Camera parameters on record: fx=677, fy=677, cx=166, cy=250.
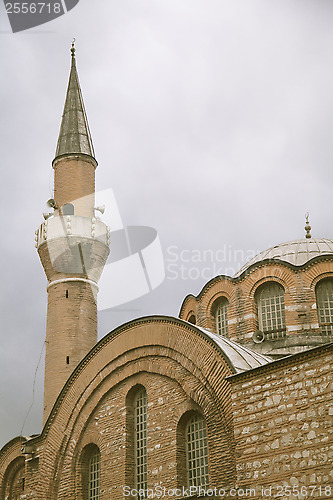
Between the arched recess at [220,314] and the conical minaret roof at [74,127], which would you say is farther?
the conical minaret roof at [74,127]

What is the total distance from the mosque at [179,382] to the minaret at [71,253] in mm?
40

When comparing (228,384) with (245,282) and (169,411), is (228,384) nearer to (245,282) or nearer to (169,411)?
(169,411)

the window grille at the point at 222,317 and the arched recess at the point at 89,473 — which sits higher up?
the window grille at the point at 222,317

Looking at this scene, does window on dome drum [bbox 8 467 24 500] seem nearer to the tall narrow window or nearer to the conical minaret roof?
the tall narrow window

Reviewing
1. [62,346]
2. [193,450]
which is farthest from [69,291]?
[193,450]

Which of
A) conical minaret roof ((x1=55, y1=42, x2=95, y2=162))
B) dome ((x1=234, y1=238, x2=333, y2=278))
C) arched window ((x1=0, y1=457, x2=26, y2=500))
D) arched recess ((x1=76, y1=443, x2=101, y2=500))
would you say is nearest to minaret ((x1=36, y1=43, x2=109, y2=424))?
conical minaret roof ((x1=55, y1=42, x2=95, y2=162))

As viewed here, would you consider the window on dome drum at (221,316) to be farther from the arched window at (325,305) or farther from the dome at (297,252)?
the arched window at (325,305)

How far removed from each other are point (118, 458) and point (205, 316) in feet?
18.5

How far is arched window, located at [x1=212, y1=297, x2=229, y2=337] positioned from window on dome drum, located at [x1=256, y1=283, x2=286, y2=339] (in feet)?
3.47

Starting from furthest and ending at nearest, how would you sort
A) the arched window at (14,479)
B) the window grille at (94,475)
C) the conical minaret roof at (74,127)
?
the conical minaret roof at (74,127), the arched window at (14,479), the window grille at (94,475)

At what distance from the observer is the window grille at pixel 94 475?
44.5ft

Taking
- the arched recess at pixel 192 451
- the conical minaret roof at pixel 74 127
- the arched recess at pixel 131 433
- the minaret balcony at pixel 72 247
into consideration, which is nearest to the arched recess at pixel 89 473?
the arched recess at pixel 131 433

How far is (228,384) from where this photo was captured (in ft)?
36.6

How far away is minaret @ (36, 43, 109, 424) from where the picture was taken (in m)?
18.2
